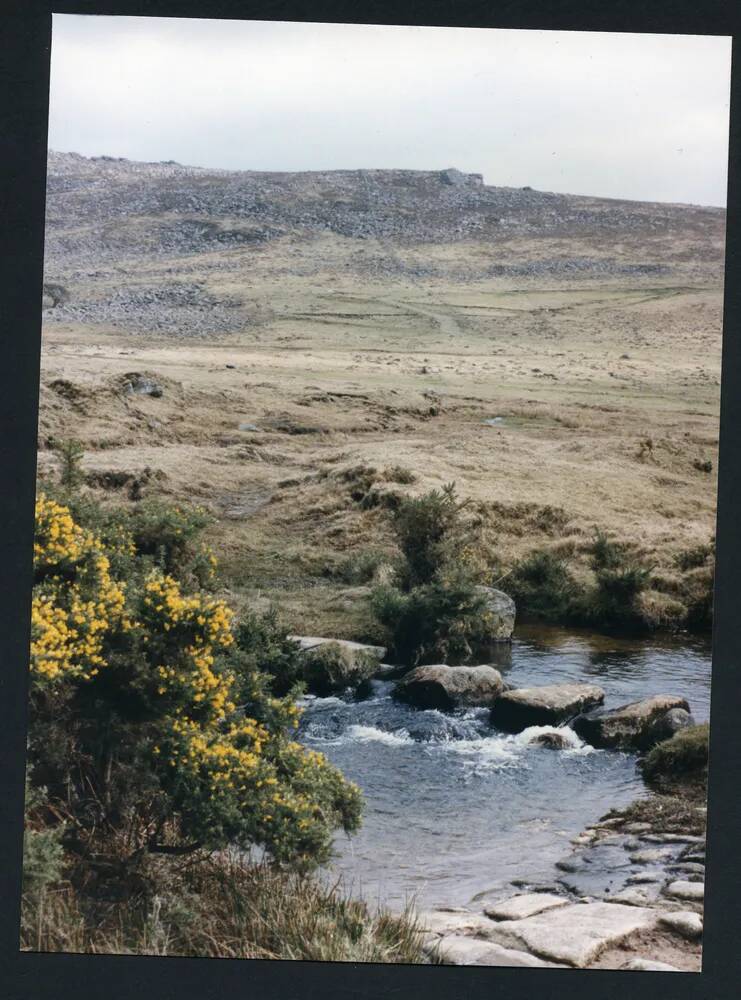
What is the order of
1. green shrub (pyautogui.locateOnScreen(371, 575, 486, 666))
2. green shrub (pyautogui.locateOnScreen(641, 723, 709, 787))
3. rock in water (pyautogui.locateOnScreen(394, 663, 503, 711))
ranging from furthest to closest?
green shrub (pyautogui.locateOnScreen(371, 575, 486, 666)) < rock in water (pyautogui.locateOnScreen(394, 663, 503, 711)) < green shrub (pyautogui.locateOnScreen(641, 723, 709, 787))

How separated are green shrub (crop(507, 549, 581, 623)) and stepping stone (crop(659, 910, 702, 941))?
205cm

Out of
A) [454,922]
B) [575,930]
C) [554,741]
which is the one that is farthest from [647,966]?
[554,741]

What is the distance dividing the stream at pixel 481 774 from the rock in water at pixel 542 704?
5 centimetres

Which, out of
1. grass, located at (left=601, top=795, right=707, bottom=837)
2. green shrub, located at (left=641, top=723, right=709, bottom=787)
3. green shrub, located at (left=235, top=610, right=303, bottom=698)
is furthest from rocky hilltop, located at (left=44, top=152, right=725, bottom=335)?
grass, located at (left=601, top=795, right=707, bottom=837)

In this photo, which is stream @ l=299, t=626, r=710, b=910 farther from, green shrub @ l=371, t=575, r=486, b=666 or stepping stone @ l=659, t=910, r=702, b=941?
stepping stone @ l=659, t=910, r=702, b=941

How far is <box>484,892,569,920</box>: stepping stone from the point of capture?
5379 mm

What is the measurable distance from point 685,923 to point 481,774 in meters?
1.30

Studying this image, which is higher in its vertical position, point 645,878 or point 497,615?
point 497,615

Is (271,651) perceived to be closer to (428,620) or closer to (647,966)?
(428,620)

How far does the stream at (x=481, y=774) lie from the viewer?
18.6 ft

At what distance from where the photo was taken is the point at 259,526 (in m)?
6.81

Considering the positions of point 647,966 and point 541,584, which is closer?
point 647,966

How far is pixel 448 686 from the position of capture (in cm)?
656

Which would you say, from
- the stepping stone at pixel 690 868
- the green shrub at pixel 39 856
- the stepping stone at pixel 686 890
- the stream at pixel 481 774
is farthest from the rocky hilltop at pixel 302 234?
the stepping stone at pixel 686 890
